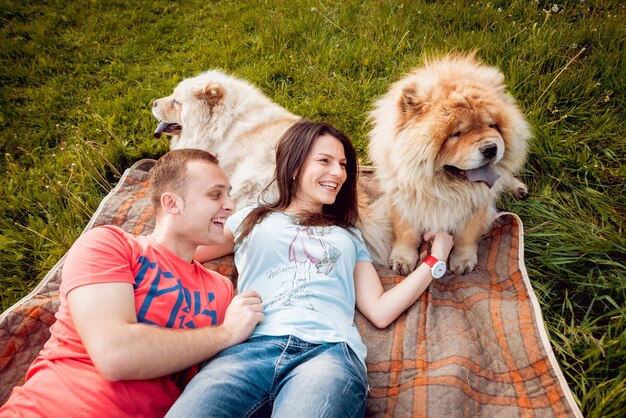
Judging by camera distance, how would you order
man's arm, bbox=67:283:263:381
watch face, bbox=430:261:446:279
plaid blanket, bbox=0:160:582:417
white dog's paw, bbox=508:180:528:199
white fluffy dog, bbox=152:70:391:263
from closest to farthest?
man's arm, bbox=67:283:263:381 < plaid blanket, bbox=0:160:582:417 < watch face, bbox=430:261:446:279 < white dog's paw, bbox=508:180:528:199 < white fluffy dog, bbox=152:70:391:263

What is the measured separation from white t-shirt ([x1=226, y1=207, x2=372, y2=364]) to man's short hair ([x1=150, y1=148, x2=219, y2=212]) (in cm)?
45

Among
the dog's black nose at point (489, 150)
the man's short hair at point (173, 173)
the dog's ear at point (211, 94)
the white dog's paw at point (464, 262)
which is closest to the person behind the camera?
the man's short hair at point (173, 173)

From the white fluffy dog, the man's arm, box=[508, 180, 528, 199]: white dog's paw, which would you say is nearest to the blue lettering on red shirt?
the man's arm

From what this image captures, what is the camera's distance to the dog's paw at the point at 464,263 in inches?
92.6

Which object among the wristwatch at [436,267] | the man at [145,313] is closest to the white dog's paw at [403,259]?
the wristwatch at [436,267]

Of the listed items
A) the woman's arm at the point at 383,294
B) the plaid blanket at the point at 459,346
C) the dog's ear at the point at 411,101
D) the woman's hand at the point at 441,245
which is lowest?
the plaid blanket at the point at 459,346

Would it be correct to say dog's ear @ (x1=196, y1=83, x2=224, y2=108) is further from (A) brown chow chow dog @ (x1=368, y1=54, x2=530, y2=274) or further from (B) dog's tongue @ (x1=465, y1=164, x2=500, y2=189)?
(B) dog's tongue @ (x1=465, y1=164, x2=500, y2=189)

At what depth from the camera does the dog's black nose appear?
1.99m

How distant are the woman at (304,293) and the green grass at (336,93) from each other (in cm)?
79

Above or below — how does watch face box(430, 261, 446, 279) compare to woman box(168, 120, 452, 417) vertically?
below

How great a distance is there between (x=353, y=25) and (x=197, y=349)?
3.79m

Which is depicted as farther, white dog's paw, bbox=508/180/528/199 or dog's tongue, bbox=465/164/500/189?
white dog's paw, bbox=508/180/528/199

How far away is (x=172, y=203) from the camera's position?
1.86 meters

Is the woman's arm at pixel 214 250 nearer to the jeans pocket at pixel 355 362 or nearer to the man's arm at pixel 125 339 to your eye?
the man's arm at pixel 125 339
